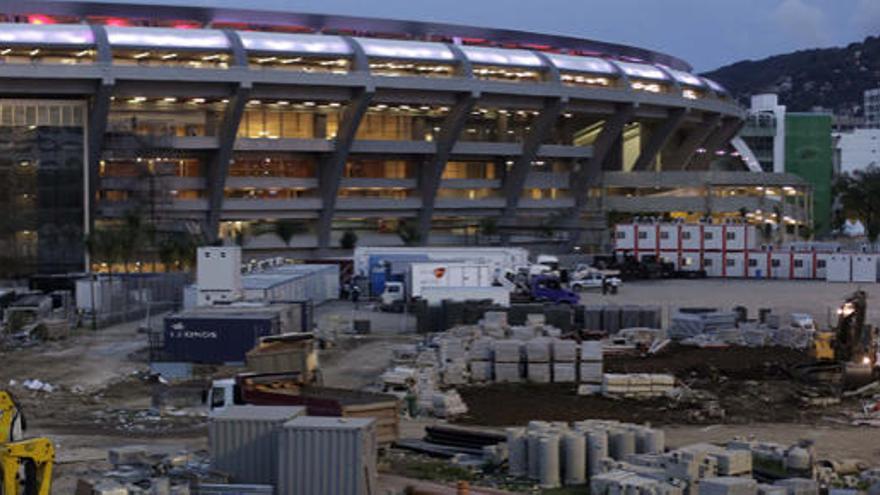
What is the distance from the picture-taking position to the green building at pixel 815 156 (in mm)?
112875

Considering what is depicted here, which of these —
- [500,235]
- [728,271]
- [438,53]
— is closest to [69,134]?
[438,53]

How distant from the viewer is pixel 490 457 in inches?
706

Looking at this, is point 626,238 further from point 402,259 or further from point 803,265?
point 402,259

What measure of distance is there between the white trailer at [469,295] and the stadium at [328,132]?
82.9ft

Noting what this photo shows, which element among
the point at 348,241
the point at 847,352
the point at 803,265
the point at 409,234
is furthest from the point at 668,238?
the point at 847,352

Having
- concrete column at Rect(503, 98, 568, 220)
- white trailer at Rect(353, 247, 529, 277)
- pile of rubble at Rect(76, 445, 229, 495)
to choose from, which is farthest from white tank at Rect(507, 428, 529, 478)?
concrete column at Rect(503, 98, 568, 220)

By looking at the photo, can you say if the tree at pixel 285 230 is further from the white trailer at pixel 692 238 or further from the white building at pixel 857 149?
the white building at pixel 857 149

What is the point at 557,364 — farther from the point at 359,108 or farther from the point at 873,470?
the point at 359,108

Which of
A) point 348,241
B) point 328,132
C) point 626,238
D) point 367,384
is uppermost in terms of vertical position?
point 328,132

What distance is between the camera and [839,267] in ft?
202

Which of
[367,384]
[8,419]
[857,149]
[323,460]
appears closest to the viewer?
[8,419]

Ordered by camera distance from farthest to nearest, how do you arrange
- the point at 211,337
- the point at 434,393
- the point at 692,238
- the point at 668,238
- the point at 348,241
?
the point at 348,241 < the point at 668,238 < the point at 692,238 < the point at 211,337 < the point at 434,393

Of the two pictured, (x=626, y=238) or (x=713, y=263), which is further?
(x=626, y=238)

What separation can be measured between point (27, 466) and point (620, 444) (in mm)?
8374
